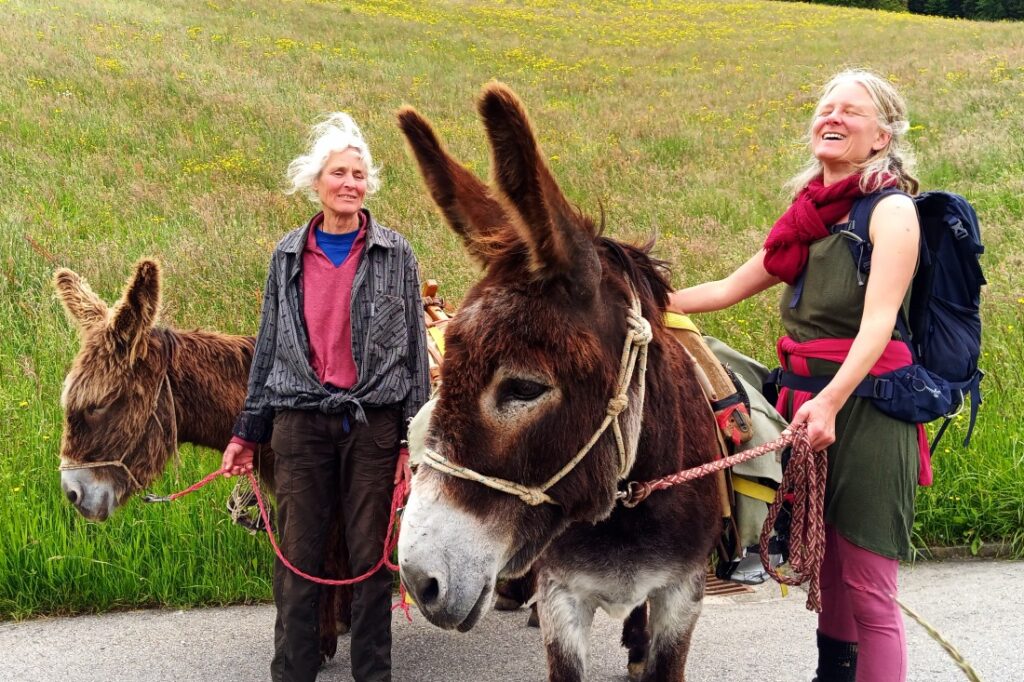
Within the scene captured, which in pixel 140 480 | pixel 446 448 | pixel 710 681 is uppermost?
pixel 446 448

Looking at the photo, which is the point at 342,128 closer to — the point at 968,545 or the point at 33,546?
the point at 33,546

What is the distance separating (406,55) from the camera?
71.9 ft

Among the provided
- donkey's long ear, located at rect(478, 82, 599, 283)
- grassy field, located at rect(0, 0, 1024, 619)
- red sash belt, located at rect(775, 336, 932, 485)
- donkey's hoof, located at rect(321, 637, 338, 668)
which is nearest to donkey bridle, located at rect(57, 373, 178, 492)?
Answer: grassy field, located at rect(0, 0, 1024, 619)

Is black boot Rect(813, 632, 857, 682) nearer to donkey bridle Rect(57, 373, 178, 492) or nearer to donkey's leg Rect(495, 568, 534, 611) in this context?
donkey's leg Rect(495, 568, 534, 611)

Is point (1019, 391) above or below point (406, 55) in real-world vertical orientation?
below

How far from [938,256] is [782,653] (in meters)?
2.19

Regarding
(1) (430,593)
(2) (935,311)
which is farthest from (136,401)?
(2) (935,311)

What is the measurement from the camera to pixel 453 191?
224cm

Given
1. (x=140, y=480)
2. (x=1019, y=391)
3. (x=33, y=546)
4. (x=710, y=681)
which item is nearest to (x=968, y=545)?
(x=1019, y=391)

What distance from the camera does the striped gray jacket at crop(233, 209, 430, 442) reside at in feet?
10.7

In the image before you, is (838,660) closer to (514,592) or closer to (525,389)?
(514,592)

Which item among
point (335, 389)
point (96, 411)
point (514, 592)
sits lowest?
point (514, 592)

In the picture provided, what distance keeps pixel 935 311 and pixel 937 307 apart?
1 cm

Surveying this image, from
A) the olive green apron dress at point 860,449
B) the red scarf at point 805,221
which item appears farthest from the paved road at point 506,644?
the red scarf at point 805,221
